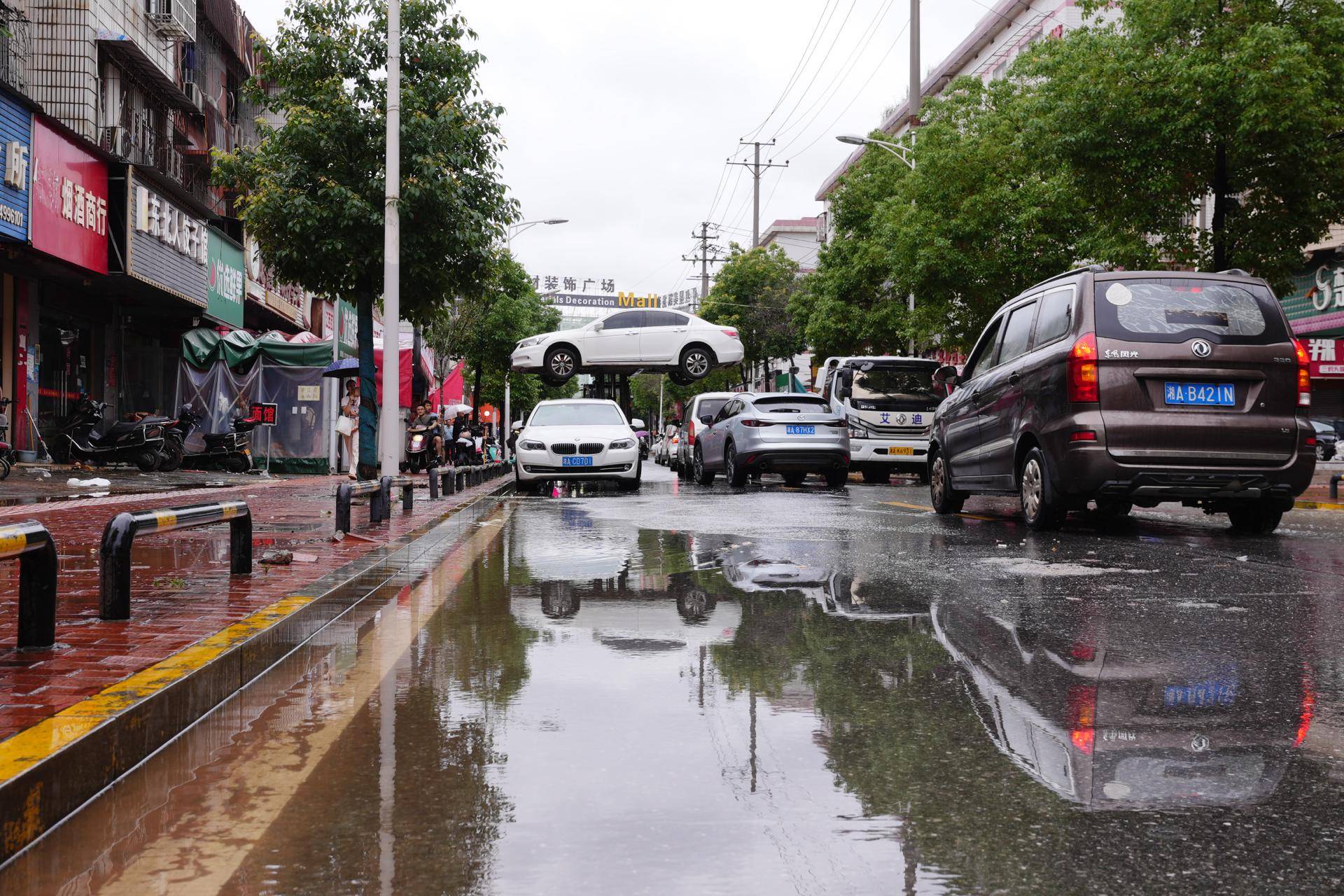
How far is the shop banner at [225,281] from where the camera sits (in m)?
27.0

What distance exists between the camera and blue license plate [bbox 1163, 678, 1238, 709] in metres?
4.10

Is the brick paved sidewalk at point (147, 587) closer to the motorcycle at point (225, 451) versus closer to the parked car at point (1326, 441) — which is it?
the motorcycle at point (225, 451)

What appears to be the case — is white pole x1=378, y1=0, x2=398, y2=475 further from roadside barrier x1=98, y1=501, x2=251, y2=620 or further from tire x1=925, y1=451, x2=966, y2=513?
roadside barrier x1=98, y1=501, x2=251, y2=620

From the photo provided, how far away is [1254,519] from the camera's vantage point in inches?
383

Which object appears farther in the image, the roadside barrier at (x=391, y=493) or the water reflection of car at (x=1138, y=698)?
the roadside barrier at (x=391, y=493)

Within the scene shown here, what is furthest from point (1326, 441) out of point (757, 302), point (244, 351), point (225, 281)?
point (225, 281)

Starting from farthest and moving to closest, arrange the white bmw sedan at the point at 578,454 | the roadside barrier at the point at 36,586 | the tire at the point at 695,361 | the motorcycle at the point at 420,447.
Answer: the tire at the point at 695,361, the motorcycle at the point at 420,447, the white bmw sedan at the point at 578,454, the roadside barrier at the point at 36,586

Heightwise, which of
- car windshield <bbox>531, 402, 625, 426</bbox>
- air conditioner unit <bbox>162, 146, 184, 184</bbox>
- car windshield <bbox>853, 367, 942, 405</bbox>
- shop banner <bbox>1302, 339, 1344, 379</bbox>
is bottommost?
car windshield <bbox>531, 402, 625, 426</bbox>

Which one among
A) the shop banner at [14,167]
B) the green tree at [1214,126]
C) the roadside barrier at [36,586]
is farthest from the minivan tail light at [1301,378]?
the shop banner at [14,167]

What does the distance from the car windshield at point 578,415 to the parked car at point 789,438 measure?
6.20 ft

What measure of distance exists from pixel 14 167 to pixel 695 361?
50.6 feet

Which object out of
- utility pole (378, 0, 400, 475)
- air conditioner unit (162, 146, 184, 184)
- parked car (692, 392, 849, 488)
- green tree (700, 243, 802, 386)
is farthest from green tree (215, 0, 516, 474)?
green tree (700, 243, 802, 386)

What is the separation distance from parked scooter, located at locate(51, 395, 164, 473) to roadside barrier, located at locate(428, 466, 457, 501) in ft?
22.2

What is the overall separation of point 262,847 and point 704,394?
2333cm
